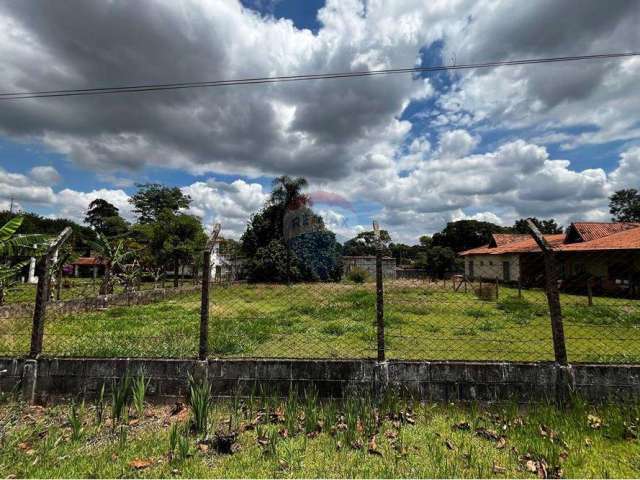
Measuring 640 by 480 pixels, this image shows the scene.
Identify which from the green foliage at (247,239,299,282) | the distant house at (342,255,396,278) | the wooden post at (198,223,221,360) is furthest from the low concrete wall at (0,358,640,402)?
the distant house at (342,255,396,278)

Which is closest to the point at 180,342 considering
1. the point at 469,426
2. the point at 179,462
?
the point at 179,462

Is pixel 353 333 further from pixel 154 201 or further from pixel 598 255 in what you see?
pixel 154 201

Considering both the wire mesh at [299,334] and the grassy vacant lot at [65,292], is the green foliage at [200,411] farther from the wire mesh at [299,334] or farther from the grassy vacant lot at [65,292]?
the grassy vacant lot at [65,292]

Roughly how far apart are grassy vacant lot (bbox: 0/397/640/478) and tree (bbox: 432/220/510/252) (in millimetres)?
62051

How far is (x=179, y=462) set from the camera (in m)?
2.91

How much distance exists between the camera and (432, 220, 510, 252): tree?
→ 6078 cm

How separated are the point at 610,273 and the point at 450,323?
1590 cm

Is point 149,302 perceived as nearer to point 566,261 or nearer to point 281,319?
point 281,319

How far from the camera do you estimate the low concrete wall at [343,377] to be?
12.6 feet

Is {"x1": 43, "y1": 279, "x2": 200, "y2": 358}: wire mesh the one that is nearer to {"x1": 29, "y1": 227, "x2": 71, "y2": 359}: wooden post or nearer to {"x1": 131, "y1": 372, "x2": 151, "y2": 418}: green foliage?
{"x1": 29, "y1": 227, "x2": 71, "y2": 359}: wooden post

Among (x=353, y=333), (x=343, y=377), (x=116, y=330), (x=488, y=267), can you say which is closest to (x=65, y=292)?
(x=116, y=330)

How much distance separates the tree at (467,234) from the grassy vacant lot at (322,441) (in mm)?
62051

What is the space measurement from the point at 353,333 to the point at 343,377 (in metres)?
4.93

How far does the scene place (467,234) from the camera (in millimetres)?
61438
